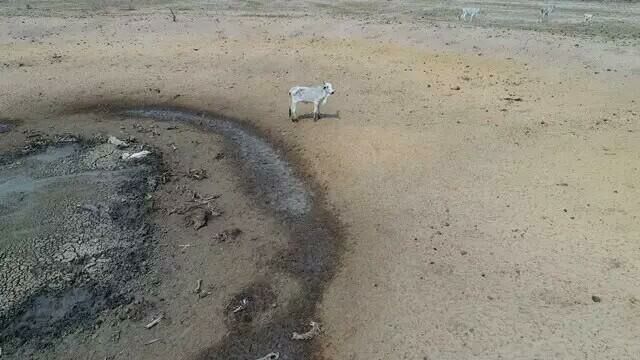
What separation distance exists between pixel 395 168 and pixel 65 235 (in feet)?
24.6

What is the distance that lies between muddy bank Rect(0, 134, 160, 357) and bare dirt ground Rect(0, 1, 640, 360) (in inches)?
17.1

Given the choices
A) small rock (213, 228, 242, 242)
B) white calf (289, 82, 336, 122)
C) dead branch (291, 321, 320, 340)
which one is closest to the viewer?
dead branch (291, 321, 320, 340)

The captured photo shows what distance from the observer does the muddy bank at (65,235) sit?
8.70 metres

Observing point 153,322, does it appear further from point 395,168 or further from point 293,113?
point 293,113

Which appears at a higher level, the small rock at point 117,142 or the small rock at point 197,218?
the small rock at point 117,142

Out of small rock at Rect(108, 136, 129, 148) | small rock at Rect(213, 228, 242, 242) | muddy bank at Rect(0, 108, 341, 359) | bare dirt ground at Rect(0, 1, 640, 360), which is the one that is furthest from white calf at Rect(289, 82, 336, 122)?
small rock at Rect(213, 228, 242, 242)

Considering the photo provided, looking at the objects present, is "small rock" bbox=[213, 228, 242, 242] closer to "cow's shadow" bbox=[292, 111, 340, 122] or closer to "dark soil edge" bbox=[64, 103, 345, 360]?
"dark soil edge" bbox=[64, 103, 345, 360]

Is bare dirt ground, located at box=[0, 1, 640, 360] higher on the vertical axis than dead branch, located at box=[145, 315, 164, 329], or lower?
higher

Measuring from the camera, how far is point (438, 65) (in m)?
19.6

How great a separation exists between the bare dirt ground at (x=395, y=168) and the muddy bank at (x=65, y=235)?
0.44 metres

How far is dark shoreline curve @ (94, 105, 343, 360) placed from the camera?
320 inches

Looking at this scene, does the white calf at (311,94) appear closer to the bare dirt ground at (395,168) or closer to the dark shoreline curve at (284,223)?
the bare dirt ground at (395,168)

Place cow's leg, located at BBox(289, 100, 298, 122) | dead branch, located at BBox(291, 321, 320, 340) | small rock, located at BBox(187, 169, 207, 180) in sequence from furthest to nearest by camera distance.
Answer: cow's leg, located at BBox(289, 100, 298, 122), small rock, located at BBox(187, 169, 207, 180), dead branch, located at BBox(291, 321, 320, 340)

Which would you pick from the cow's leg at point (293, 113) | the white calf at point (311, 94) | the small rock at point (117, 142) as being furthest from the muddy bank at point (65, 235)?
the white calf at point (311, 94)
